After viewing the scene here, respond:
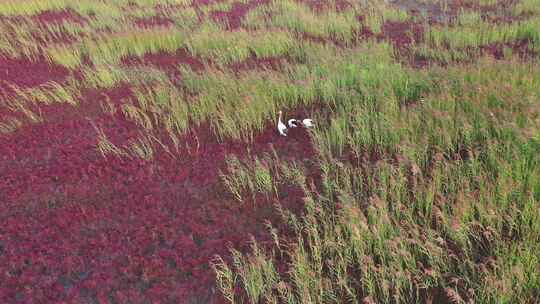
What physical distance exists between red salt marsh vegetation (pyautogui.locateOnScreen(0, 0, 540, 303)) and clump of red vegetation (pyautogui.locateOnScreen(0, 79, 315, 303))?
2cm

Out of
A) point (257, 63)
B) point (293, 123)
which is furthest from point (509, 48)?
point (293, 123)

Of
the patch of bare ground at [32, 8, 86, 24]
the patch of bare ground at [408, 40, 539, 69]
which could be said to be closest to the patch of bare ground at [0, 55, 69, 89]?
the patch of bare ground at [32, 8, 86, 24]

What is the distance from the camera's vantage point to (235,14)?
14680 mm

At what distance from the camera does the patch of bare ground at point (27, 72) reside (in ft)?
29.2

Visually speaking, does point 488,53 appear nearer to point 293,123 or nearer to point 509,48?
point 509,48

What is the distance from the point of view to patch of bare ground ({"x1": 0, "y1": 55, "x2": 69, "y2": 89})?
29.2 ft

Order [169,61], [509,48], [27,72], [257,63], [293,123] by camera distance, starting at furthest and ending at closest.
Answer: [169,61] < [257,63] < [27,72] < [509,48] < [293,123]

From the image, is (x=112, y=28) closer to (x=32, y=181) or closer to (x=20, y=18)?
(x=20, y=18)

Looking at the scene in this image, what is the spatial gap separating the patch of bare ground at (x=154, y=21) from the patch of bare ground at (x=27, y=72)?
13.0 ft

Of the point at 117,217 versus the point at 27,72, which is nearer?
the point at 117,217

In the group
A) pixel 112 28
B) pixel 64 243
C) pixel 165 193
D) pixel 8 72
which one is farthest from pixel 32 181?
pixel 112 28

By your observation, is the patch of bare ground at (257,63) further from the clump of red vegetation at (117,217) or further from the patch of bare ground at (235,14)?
the clump of red vegetation at (117,217)

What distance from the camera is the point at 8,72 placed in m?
9.40

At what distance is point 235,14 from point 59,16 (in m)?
6.93
